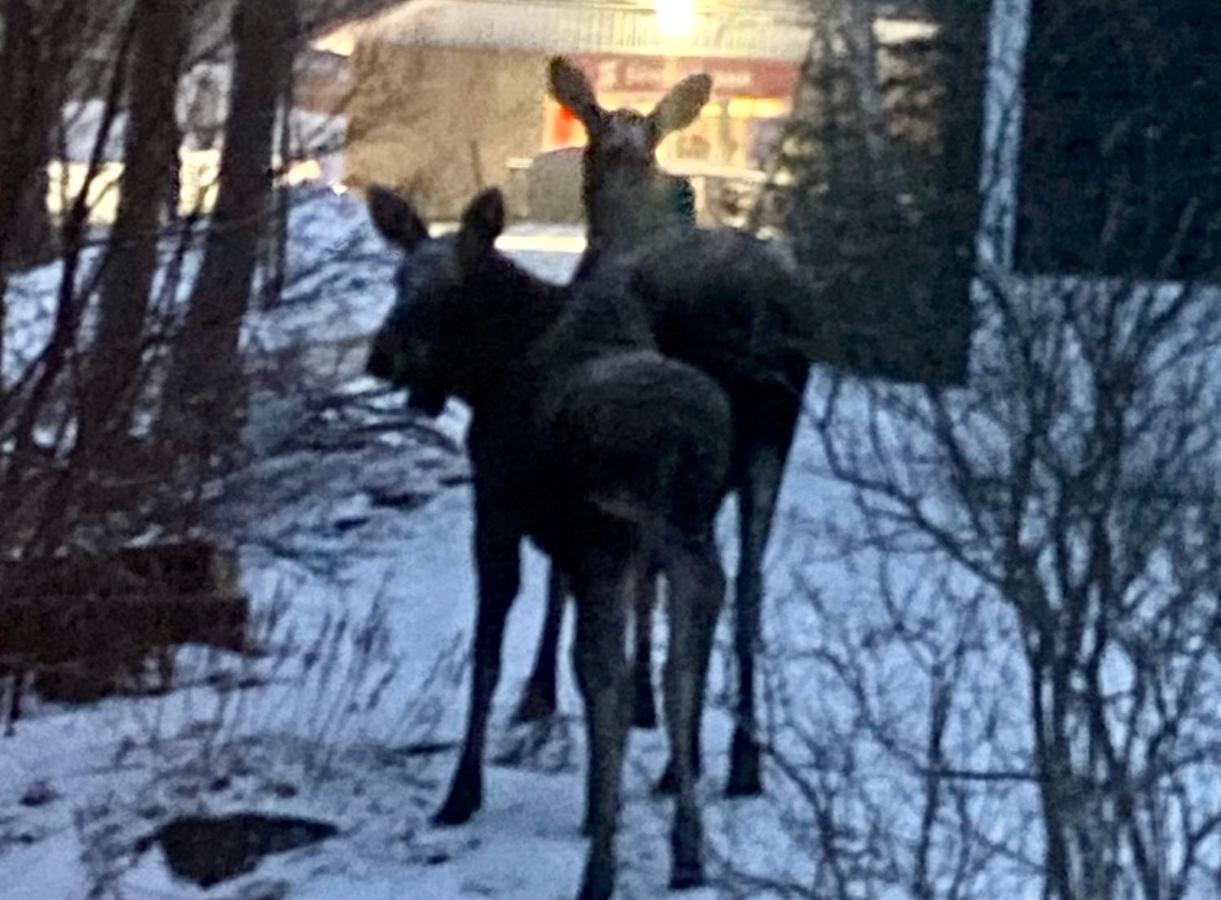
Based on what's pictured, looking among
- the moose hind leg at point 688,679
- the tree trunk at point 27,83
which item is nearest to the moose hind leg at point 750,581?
the moose hind leg at point 688,679

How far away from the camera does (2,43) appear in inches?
191

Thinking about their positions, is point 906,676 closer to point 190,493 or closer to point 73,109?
point 190,493

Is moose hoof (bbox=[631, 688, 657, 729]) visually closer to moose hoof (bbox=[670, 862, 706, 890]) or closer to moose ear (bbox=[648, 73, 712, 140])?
moose hoof (bbox=[670, 862, 706, 890])

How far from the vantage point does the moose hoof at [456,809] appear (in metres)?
5.66

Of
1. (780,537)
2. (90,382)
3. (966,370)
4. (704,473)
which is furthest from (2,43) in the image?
(780,537)

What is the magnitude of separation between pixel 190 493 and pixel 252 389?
386 mm

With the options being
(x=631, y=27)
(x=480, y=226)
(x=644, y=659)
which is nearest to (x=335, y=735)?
(x=644, y=659)

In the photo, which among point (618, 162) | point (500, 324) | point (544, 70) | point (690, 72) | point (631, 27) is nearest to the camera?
point (500, 324)

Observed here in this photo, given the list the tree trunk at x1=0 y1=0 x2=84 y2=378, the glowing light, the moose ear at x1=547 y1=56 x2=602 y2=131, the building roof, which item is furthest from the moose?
the glowing light

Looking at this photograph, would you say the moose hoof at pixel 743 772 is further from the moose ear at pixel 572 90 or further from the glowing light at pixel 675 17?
the glowing light at pixel 675 17

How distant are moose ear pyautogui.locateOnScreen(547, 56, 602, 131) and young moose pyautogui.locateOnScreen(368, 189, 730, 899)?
1069 millimetres

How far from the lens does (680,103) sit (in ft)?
21.6

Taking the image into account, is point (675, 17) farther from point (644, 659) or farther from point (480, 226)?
point (480, 226)

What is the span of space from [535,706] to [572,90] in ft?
6.02
